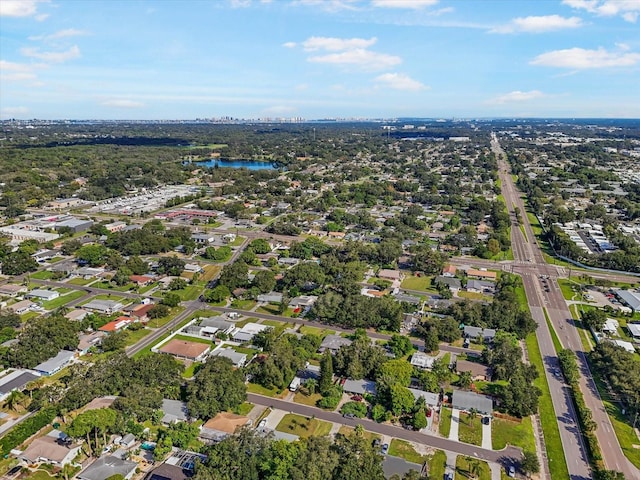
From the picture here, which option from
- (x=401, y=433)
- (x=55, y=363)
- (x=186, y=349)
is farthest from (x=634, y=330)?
(x=55, y=363)

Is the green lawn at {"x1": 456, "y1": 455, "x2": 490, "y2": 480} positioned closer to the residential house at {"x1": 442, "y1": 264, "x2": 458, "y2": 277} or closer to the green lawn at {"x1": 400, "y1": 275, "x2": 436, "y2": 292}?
the green lawn at {"x1": 400, "y1": 275, "x2": 436, "y2": 292}

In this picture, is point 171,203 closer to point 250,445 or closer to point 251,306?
point 251,306

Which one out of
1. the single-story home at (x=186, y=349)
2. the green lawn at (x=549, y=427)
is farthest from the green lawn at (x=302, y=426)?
the green lawn at (x=549, y=427)

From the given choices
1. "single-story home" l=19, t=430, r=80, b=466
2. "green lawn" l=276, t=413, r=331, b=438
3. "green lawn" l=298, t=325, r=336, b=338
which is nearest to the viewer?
"single-story home" l=19, t=430, r=80, b=466

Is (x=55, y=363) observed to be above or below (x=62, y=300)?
below

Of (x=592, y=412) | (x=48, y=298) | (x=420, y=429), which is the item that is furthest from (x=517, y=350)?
(x=48, y=298)

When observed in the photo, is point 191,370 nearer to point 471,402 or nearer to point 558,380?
point 471,402

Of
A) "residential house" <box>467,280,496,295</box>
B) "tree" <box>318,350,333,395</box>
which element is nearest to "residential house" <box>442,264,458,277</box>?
"residential house" <box>467,280,496,295</box>
